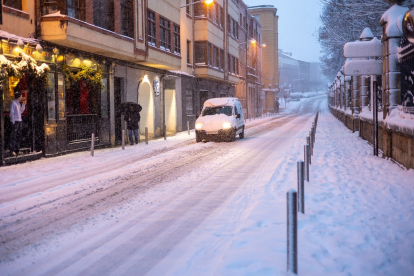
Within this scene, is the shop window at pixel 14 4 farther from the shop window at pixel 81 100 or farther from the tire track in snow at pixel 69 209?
the tire track in snow at pixel 69 209

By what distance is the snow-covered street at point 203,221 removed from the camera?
183 inches

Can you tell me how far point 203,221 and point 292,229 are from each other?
2626 millimetres

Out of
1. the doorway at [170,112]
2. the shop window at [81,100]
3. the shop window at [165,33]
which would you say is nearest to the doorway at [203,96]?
the doorway at [170,112]

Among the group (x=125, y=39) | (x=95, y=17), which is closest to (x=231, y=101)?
(x=125, y=39)

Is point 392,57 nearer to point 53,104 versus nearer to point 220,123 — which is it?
point 220,123

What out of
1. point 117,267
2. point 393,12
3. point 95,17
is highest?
point 95,17

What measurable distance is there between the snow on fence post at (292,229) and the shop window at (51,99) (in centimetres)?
1374

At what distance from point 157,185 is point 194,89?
25.9 meters

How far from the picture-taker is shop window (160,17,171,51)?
26094 millimetres

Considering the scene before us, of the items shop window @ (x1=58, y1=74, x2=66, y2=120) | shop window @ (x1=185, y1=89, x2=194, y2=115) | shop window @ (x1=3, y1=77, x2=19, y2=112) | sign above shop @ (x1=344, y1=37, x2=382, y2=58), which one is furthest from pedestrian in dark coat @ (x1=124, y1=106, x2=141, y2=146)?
shop window @ (x1=185, y1=89, x2=194, y2=115)

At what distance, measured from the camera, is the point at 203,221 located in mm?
6434

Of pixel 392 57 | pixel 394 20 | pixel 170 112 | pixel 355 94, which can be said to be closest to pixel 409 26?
pixel 392 57

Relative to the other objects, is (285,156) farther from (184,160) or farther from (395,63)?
(395,63)

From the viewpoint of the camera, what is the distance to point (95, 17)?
1945 centimetres
